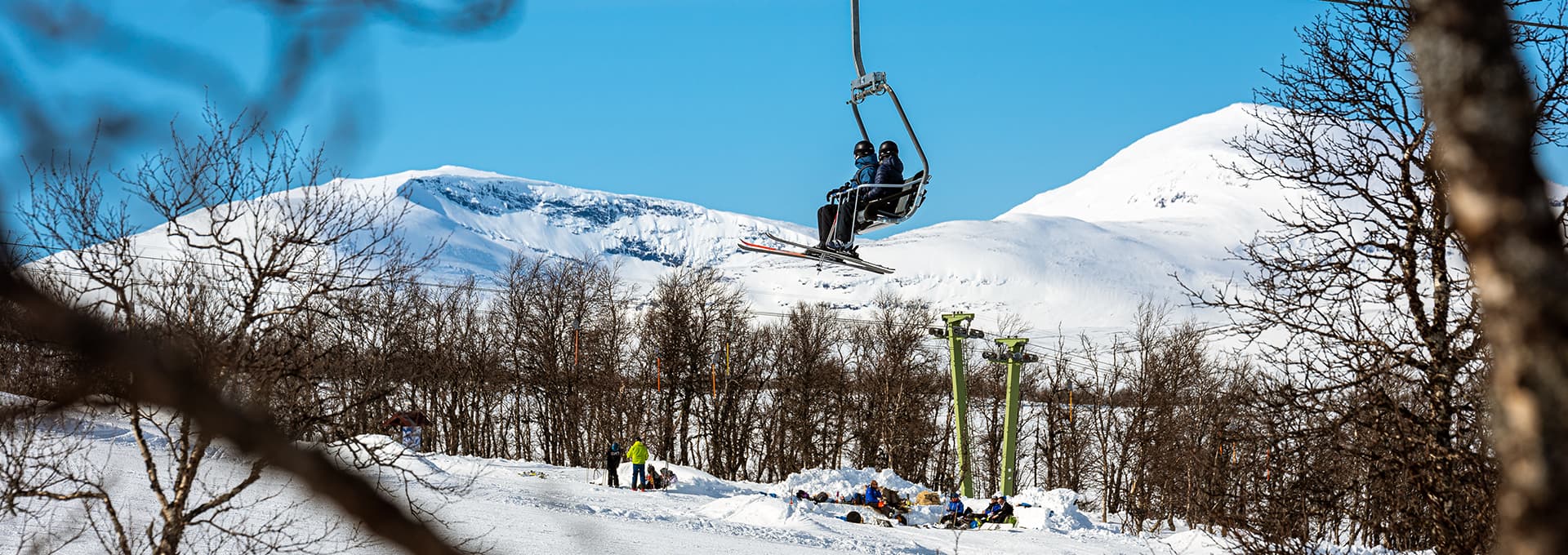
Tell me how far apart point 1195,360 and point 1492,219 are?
206 feet

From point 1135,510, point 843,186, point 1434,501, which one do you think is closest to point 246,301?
point 843,186

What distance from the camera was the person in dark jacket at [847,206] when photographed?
1334cm

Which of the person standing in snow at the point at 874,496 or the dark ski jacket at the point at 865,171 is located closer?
the dark ski jacket at the point at 865,171

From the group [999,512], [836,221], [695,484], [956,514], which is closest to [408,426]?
[836,221]

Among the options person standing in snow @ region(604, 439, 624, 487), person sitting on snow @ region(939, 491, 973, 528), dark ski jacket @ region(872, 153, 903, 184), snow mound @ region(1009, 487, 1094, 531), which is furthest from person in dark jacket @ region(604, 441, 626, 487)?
dark ski jacket @ region(872, 153, 903, 184)

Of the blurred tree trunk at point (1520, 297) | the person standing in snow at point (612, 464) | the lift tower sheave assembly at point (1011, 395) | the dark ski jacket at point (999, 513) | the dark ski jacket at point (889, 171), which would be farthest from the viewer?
the lift tower sheave assembly at point (1011, 395)

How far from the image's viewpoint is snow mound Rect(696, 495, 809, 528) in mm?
26438

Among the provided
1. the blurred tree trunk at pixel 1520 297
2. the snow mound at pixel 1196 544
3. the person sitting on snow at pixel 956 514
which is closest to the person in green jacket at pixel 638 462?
the person sitting on snow at pixel 956 514

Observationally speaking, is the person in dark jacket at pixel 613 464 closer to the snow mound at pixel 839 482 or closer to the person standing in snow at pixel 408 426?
the snow mound at pixel 839 482

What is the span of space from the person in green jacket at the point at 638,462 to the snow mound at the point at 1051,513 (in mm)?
10461

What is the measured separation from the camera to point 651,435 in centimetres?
6100

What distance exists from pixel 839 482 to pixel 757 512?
8556 millimetres

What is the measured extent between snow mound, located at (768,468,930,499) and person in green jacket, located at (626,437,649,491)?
4.18m

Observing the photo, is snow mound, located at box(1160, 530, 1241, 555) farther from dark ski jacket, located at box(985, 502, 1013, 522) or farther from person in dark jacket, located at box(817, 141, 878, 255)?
person in dark jacket, located at box(817, 141, 878, 255)
